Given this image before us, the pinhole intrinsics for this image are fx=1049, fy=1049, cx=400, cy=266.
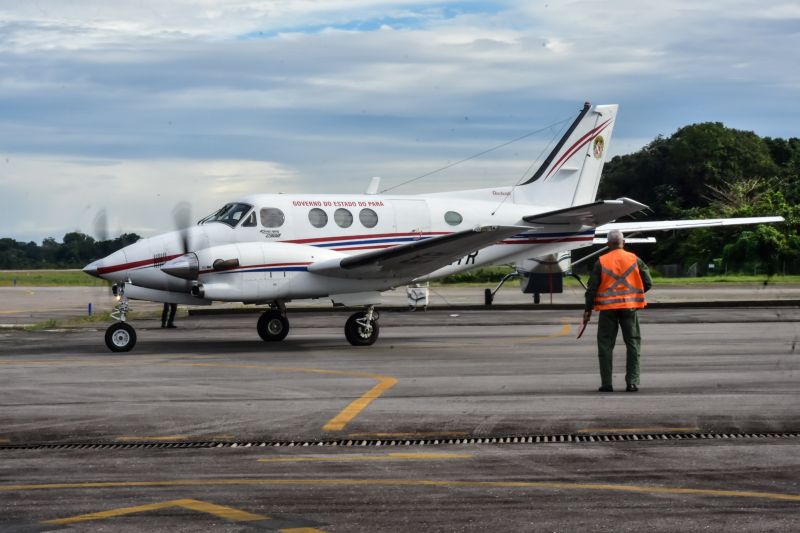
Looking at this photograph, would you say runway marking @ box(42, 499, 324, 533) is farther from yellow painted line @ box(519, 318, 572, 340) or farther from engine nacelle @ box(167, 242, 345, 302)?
yellow painted line @ box(519, 318, 572, 340)

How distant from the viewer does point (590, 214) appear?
22656 millimetres

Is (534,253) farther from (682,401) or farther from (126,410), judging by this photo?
(126,410)

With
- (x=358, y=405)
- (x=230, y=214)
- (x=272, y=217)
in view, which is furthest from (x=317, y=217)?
(x=358, y=405)

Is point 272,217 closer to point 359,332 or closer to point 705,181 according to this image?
point 359,332

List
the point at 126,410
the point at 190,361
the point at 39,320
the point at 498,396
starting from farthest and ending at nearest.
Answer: the point at 39,320, the point at 190,361, the point at 498,396, the point at 126,410

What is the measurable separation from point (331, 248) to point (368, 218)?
4.01 feet

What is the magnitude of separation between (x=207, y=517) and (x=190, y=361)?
38.0 ft

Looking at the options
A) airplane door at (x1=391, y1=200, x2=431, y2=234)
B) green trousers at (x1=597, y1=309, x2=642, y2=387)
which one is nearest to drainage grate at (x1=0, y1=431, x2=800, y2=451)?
green trousers at (x1=597, y1=309, x2=642, y2=387)

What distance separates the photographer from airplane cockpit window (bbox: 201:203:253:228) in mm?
21547

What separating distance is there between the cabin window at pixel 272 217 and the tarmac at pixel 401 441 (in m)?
2.98

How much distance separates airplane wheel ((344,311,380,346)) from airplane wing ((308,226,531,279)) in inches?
35.8

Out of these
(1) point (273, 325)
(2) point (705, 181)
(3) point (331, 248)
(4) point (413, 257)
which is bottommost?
(1) point (273, 325)

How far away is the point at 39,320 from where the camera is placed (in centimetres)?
3247

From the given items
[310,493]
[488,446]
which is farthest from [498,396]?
[310,493]
